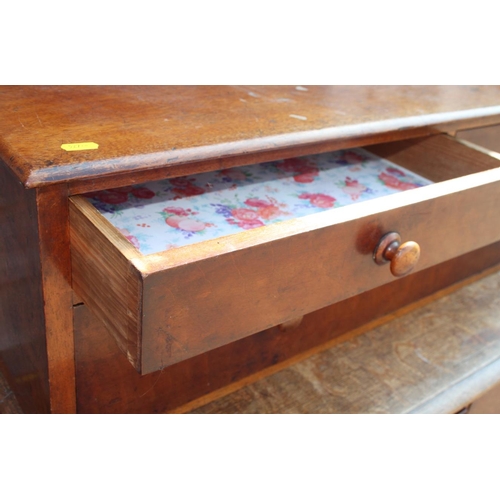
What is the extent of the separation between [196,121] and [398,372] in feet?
1.72

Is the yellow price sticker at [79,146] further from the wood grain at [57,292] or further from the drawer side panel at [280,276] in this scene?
the drawer side panel at [280,276]

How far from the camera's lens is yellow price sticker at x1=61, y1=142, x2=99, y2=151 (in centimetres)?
69

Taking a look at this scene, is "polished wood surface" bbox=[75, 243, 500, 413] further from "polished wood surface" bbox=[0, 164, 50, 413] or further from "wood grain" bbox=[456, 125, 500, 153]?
"wood grain" bbox=[456, 125, 500, 153]

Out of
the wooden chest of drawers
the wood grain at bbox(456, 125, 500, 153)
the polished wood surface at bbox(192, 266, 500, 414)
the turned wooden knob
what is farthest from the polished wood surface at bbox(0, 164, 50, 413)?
the wood grain at bbox(456, 125, 500, 153)

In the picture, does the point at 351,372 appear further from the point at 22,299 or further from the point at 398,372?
the point at 22,299

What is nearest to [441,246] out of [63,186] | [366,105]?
[366,105]

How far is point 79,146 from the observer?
27.4 inches

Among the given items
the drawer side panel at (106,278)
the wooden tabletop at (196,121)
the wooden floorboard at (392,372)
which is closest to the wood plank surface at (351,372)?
the wooden floorboard at (392,372)

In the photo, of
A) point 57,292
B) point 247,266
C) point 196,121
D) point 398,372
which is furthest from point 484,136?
point 57,292

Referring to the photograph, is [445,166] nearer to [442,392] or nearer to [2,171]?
[442,392]

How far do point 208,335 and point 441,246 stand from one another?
0.36 meters

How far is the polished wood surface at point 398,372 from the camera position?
0.98 m

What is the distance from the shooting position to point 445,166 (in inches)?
38.6

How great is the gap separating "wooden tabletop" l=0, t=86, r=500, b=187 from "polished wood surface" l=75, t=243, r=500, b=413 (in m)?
0.19
